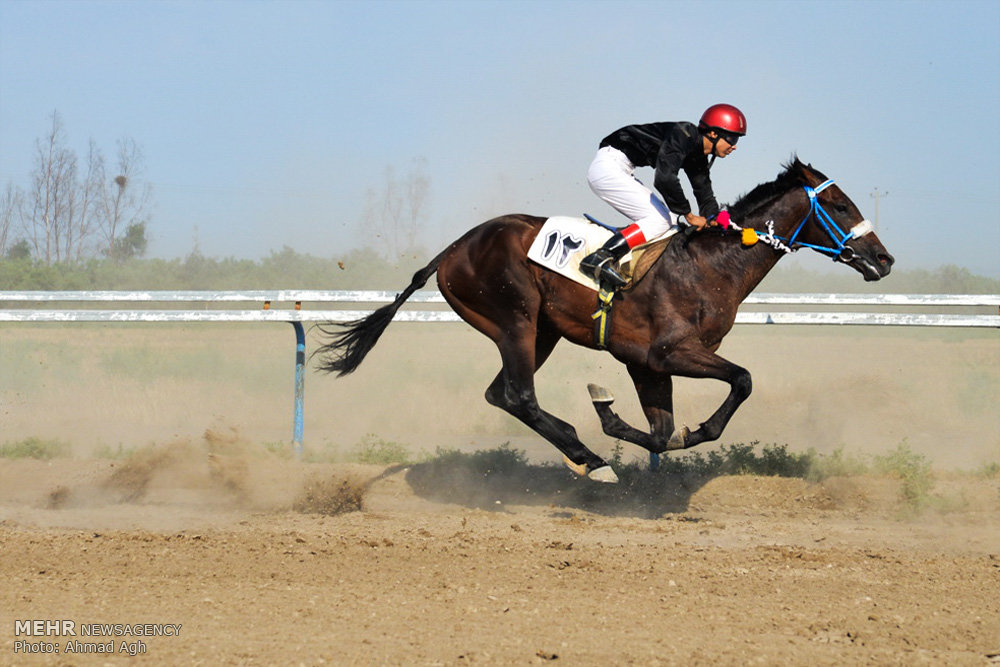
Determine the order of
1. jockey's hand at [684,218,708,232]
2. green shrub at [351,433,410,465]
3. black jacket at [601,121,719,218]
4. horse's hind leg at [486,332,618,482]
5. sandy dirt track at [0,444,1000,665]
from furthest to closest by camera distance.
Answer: green shrub at [351,433,410,465]
horse's hind leg at [486,332,618,482]
jockey's hand at [684,218,708,232]
black jacket at [601,121,719,218]
sandy dirt track at [0,444,1000,665]

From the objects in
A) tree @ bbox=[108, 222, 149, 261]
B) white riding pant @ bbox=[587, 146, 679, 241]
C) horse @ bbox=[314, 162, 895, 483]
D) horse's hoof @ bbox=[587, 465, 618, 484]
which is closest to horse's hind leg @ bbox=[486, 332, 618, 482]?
horse @ bbox=[314, 162, 895, 483]

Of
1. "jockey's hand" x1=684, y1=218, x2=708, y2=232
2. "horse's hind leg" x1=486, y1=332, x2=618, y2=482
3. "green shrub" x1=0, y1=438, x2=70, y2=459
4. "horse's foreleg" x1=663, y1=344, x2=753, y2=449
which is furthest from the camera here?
"green shrub" x1=0, y1=438, x2=70, y2=459

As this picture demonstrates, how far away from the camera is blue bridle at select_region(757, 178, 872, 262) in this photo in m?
5.82

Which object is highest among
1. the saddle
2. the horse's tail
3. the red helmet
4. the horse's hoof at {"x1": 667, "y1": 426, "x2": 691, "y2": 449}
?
the red helmet

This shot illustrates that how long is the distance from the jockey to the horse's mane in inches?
6.8

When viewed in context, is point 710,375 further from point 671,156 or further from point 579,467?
point 671,156

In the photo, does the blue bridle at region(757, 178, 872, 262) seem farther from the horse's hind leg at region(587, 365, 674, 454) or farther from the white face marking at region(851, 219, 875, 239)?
the horse's hind leg at region(587, 365, 674, 454)

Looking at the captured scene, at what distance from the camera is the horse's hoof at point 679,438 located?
19.1ft

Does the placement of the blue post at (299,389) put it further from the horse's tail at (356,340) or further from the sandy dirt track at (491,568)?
the horse's tail at (356,340)

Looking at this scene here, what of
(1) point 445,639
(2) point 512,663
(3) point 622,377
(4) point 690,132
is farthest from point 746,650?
(3) point 622,377

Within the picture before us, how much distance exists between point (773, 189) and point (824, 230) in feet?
1.51

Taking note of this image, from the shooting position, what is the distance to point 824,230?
233 inches

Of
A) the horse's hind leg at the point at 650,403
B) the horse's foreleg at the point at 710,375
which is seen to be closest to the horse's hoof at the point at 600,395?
the horse's hind leg at the point at 650,403

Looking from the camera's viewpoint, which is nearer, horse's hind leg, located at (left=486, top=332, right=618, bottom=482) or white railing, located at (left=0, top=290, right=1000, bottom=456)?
horse's hind leg, located at (left=486, top=332, right=618, bottom=482)
